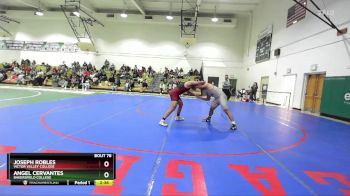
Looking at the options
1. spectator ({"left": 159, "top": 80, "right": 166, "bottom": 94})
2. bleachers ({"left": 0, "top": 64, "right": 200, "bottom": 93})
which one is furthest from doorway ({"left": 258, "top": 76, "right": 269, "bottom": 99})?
spectator ({"left": 159, "top": 80, "right": 166, "bottom": 94})

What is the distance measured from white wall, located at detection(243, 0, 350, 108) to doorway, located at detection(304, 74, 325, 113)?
335mm

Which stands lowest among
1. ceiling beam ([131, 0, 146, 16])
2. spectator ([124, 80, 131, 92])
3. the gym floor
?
the gym floor

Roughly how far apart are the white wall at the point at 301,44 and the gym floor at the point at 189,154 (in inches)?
231

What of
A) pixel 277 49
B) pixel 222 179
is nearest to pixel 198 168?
pixel 222 179

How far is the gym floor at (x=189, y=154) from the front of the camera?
2.69 meters

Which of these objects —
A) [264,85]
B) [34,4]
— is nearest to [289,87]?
[264,85]

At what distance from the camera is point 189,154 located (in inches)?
153

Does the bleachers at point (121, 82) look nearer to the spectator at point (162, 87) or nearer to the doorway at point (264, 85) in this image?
the spectator at point (162, 87)

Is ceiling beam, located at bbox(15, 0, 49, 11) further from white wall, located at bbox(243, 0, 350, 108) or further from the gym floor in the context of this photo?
white wall, located at bbox(243, 0, 350, 108)

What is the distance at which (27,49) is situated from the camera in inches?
1045

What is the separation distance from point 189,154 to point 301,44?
497 inches
